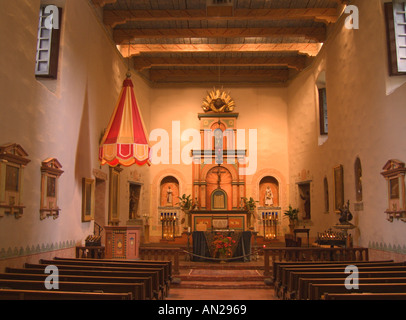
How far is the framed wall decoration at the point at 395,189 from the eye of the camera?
8.16 m

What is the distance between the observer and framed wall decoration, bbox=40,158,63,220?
8438 millimetres

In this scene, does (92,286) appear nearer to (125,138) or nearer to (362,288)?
(362,288)

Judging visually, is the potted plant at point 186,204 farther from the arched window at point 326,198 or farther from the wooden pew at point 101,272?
the wooden pew at point 101,272

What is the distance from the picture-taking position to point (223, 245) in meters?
12.1

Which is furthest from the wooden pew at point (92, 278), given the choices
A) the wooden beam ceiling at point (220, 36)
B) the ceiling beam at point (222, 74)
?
the ceiling beam at point (222, 74)

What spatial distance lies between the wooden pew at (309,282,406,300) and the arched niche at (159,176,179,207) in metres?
13.7

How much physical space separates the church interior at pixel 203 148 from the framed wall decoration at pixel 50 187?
0.04 meters

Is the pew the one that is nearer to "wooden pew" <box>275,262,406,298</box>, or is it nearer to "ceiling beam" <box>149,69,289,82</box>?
"wooden pew" <box>275,262,406,298</box>

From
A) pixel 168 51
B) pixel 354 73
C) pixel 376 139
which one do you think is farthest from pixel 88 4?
pixel 376 139

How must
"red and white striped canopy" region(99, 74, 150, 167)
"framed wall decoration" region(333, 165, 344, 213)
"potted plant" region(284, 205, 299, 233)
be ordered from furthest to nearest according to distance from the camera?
"potted plant" region(284, 205, 299, 233)
"framed wall decoration" region(333, 165, 344, 213)
"red and white striped canopy" region(99, 74, 150, 167)

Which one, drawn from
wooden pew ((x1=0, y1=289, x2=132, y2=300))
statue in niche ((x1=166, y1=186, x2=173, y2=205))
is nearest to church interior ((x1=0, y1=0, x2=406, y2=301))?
wooden pew ((x1=0, y1=289, x2=132, y2=300))

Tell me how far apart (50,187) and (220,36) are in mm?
8787

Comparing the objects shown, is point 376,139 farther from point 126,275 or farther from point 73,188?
point 73,188

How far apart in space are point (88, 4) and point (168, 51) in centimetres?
502
